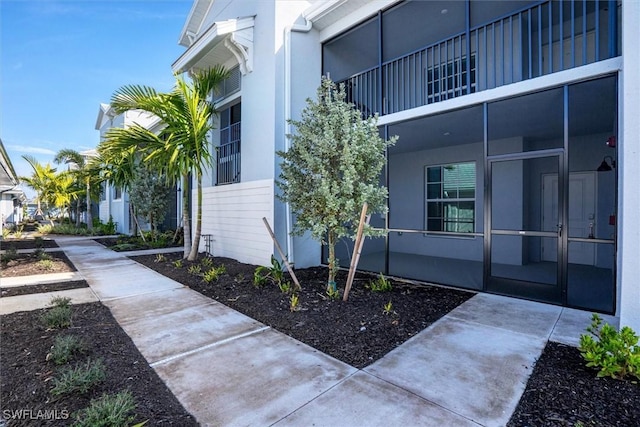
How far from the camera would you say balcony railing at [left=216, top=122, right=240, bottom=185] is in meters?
8.73

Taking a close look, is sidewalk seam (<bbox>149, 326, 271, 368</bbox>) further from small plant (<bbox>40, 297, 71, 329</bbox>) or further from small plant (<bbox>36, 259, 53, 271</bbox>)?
small plant (<bbox>36, 259, 53, 271</bbox>)

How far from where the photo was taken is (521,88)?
15.6 feet

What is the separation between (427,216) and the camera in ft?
32.3

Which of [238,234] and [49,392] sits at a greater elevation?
[238,234]

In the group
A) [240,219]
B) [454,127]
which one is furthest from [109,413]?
[454,127]

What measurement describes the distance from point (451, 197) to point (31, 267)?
11.2 meters

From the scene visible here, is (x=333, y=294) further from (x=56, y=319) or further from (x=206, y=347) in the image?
(x=56, y=319)

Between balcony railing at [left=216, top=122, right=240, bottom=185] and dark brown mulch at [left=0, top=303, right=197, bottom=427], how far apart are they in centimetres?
540

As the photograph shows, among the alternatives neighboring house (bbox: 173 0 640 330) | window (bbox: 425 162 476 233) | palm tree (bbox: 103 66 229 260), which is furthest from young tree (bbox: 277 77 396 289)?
window (bbox: 425 162 476 233)

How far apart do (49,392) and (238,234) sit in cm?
576

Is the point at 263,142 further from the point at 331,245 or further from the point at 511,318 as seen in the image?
the point at 511,318

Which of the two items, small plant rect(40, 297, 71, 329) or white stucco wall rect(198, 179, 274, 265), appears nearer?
small plant rect(40, 297, 71, 329)

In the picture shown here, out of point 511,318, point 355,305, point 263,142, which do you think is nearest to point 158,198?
point 263,142

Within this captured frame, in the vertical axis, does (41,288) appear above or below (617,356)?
below
